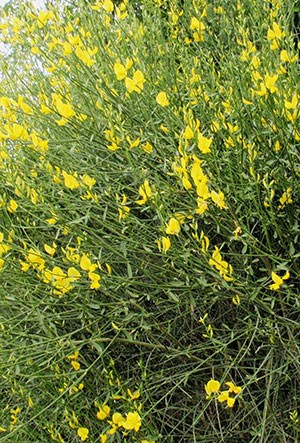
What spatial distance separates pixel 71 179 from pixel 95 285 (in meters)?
0.31

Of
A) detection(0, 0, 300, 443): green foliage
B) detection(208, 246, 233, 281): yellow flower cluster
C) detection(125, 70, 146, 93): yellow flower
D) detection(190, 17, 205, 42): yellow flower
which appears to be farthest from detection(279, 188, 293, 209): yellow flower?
detection(190, 17, 205, 42): yellow flower

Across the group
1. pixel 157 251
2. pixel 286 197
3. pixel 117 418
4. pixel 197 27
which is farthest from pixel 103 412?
pixel 197 27

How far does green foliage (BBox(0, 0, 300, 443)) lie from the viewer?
6.12ft

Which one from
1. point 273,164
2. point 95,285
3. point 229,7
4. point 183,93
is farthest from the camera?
point 229,7

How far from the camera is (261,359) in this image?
213cm

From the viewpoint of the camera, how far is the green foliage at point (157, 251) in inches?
73.4

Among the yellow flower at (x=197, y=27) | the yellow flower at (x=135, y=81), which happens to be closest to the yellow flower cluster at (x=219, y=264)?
the yellow flower at (x=135, y=81)

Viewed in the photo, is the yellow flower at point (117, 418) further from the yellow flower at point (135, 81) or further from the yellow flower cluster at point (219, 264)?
the yellow flower at point (135, 81)

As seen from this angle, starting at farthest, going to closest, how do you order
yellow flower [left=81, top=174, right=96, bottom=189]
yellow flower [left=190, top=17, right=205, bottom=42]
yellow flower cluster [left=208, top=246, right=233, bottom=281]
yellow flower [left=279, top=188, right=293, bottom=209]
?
yellow flower [left=190, top=17, right=205, bottom=42], yellow flower [left=279, top=188, right=293, bottom=209], yellow flower [left=81, top=174, right=96, bottom=189], yellow flower cluster [left=208, top=246, right=233, bottom=281]

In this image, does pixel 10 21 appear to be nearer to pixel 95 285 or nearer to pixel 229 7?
pixel 229 7

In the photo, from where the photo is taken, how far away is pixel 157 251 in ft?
7.08

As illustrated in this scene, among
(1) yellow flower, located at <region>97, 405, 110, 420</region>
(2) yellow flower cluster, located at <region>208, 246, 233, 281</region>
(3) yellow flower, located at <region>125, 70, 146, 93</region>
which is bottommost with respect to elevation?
(1) yellow flower, located at <region>97, 405, 110, 420</region>

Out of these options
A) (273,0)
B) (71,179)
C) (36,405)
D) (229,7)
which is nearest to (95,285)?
(71,179)

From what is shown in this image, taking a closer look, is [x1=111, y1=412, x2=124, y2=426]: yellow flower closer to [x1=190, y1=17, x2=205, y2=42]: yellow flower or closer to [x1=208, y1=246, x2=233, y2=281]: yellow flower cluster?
[x1=208, y1=246, x2=233, y2=281]: yellow flower cluster
